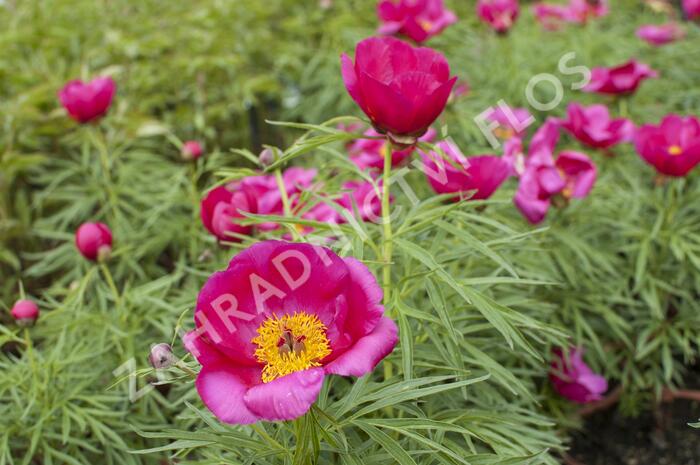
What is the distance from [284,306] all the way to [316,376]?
0.16m

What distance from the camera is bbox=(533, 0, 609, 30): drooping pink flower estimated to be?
272 centimetres

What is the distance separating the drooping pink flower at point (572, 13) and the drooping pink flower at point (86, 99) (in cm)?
171

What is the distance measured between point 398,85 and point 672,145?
904mm

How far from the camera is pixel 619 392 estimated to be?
184 cm

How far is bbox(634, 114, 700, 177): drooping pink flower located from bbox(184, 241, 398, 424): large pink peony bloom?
0.95m

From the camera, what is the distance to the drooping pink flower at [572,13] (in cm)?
272

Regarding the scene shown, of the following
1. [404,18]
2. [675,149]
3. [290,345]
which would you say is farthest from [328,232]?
[404,18]

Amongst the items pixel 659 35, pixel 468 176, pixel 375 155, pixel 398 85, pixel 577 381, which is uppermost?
pixel 398 85

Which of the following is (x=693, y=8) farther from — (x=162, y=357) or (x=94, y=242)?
(x=162, y=357)

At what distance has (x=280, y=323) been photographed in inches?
35.7

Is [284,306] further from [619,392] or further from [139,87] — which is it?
[139,87]

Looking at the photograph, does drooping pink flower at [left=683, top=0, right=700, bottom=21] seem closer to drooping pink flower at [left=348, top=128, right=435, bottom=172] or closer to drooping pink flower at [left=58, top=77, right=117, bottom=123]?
drooping pink flower at [left=348, top=128, right=435, bottom=172]

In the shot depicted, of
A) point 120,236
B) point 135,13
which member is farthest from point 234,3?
point 120,236

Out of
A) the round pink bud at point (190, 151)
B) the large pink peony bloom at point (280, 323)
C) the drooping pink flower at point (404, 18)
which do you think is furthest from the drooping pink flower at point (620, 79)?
the large pink peony bloom at point (280, 323)
